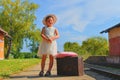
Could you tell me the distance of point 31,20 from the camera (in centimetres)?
7231

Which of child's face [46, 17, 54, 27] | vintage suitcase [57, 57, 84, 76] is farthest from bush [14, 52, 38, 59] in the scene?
vintage suitcase [57, 57, 84, 76]

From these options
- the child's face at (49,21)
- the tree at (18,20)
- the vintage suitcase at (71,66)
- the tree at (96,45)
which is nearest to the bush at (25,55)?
the tree at (18,20)

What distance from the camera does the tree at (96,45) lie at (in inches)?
3413

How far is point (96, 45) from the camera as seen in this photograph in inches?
3531

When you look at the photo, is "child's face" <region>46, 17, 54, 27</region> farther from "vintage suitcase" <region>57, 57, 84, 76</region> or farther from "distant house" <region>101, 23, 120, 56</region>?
"distant house" <region>101, 23, 120, 56</region>

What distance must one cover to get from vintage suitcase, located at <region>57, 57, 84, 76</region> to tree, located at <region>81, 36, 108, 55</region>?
2957 inches

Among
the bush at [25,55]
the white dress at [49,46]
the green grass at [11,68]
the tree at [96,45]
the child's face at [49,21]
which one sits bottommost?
the green grass at [11,68]

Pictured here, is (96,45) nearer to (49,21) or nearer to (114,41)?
(114,41)

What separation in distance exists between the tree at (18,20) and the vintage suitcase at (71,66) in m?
60.4

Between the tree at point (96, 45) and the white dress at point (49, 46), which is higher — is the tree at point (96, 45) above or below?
above

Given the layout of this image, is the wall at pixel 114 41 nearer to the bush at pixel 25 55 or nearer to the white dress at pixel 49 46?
the white dress at pixel 49 46

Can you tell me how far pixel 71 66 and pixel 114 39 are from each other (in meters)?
29.3

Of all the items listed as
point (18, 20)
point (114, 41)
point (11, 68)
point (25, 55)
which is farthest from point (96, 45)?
point (11, 68)

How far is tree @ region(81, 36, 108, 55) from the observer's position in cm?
8669
